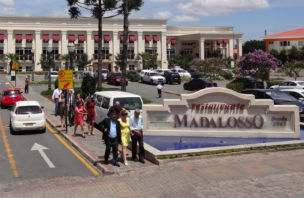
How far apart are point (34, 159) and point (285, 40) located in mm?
86663

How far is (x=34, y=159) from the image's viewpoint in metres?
13.6

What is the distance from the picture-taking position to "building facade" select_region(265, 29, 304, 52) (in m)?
88.8

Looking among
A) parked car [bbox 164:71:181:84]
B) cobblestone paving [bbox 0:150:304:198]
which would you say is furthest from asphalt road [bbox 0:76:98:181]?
parked car [bbox 164:71:181:84]

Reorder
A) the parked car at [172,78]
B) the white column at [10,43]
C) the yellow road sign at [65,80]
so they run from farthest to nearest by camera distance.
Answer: the white column at [10,43]
the parked car at [172,78]
the yellow road sign at [65,80]

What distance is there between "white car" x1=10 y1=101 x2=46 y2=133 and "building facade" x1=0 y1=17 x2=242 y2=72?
204 feet

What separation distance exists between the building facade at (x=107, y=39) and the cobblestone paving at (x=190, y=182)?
6966 cm

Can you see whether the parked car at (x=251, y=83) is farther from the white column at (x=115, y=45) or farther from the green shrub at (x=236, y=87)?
the white column at (x=115, y=45)

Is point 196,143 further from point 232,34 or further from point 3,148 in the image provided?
point 232,34

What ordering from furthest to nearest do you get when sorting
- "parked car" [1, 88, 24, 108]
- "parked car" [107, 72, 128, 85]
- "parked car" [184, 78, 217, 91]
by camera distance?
"parked car" [107, 72, 128, 85] → "parked car" [184, 78, 217, 91] → "parked car" [1, 88, 24, 108]

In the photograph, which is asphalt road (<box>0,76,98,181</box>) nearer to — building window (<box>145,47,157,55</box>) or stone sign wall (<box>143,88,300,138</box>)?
stone sign wall (<box>143,88,300,138</box>)

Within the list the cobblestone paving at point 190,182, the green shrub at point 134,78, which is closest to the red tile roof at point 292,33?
the green shrub at point 134,78

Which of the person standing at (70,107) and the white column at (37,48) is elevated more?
the white column at (37,48)

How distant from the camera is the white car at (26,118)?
18.2 m

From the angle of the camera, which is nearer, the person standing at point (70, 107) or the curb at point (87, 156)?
the curb at point (87, 156)
